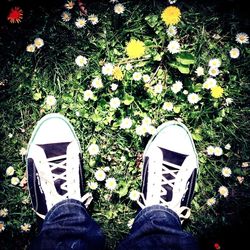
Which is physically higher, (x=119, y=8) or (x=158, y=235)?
(x=119, y=8)

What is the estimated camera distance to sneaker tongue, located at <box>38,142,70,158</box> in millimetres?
1853

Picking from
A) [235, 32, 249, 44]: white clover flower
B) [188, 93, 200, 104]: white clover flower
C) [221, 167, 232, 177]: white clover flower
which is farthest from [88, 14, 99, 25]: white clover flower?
[221, 167, 232, 177]: white clover flower

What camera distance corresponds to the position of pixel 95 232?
5.37 feet

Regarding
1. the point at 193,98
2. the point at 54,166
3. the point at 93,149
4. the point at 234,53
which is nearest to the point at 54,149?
the point at 54,166

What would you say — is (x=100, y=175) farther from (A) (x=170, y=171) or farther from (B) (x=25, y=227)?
(B) (x=25, y=227)

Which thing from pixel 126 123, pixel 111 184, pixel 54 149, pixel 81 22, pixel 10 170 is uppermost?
pixel 81 22

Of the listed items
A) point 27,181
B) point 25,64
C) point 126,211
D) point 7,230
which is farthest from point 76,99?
point 7,230

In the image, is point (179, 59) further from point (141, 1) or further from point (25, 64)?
point (25, 64)

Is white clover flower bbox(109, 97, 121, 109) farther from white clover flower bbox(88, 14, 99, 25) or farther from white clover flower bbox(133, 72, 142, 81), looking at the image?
white clover flower bbox(88, 14, 99, 25)

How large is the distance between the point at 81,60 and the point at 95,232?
3.06ft

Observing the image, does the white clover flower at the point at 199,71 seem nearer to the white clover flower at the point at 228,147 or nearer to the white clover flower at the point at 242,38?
the white clover flower at the point at 242,38

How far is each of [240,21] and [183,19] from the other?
32 centimetres

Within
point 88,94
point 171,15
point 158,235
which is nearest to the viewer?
point 158,235

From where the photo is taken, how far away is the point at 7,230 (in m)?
1.95
